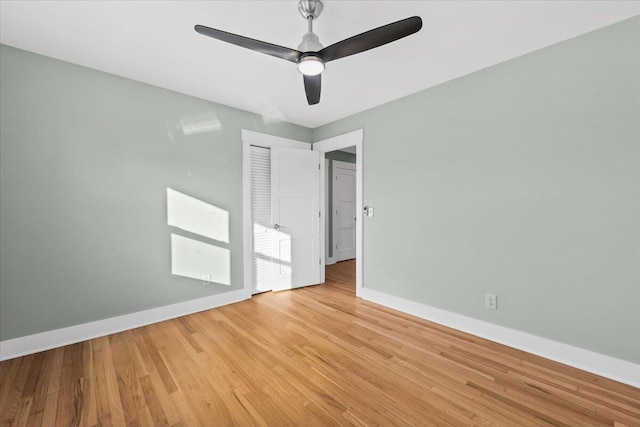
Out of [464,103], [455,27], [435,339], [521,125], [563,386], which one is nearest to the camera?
[563,386]

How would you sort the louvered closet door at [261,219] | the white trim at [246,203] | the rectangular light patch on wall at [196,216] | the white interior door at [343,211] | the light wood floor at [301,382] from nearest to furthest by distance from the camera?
the light wood floor at [301,382]
the rectangular light patch on wall at [196,216]
the white trim at [246,203]
the louvered closet door at [261,219]
the white interior door at [343,211]

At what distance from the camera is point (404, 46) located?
2.16m

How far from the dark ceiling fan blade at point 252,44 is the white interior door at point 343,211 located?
4.15 meters

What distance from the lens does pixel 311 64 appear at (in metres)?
1.75

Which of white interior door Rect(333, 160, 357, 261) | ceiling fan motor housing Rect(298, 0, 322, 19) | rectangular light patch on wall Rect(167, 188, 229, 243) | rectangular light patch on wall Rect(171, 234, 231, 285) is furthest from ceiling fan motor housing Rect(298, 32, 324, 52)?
white interior door Rect(333, 160, 357, 261)

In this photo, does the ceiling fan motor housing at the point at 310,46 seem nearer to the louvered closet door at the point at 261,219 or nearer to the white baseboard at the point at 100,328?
the louvered closet door at the point at 261,219

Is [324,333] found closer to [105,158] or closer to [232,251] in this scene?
[232,251]

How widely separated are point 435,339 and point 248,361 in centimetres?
170

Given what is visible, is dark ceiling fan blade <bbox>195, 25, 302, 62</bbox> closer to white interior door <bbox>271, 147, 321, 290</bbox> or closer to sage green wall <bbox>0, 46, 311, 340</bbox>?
sage green wall <bbox>0, 46, 311, 340</bbox>

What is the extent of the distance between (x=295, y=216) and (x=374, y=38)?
9.03ft

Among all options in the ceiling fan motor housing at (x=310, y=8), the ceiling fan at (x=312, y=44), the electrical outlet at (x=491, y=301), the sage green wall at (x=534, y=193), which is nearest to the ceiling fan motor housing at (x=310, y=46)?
the ceiling fan at (x=312, y=44)

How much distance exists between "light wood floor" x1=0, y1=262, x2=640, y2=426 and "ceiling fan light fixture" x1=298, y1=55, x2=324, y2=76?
2.17m

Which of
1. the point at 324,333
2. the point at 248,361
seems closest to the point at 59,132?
the point at 248,361

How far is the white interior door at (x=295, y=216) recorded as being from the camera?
12.7 ft
